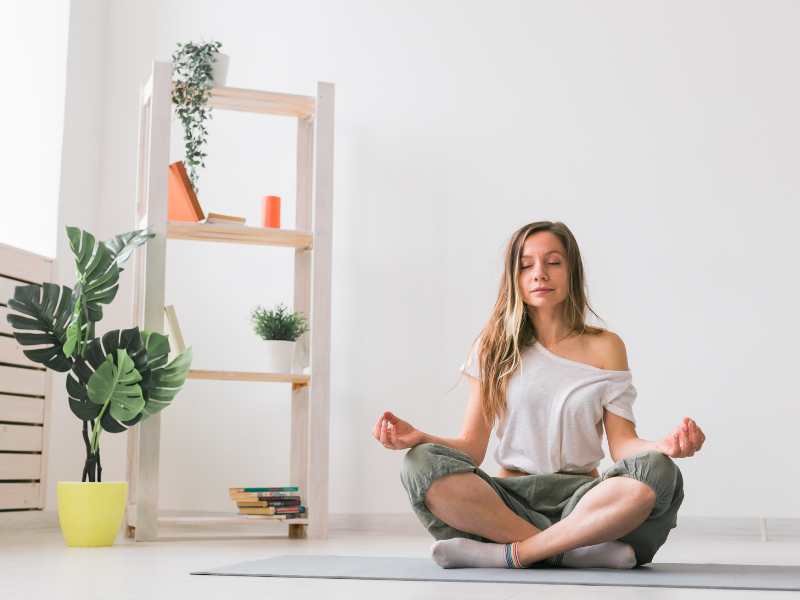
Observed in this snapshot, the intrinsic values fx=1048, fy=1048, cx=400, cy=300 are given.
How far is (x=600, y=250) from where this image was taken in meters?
3.74

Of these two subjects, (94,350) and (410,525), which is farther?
(410,525)

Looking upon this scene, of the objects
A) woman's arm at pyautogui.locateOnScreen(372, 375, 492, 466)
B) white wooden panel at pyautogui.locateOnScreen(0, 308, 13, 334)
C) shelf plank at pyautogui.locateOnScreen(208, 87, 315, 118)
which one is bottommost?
woman's arm at pyautogui.locateOnScreen(372, 375, 492, 466)

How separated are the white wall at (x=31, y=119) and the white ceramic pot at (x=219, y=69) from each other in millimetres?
774

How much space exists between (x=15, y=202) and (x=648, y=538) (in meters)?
2.79

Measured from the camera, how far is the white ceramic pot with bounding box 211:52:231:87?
347 cm

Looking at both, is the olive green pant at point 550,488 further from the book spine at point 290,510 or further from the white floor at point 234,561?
the book spine at point 290,510

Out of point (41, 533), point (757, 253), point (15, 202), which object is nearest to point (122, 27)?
point (15, 202)

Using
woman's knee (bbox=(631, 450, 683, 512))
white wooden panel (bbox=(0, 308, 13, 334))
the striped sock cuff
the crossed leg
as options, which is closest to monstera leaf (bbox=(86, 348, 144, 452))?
white wooden panel (bbox=(0, 308, 13, 334))

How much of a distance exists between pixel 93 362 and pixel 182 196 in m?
0.69

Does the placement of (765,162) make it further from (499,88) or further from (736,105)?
(499,88)

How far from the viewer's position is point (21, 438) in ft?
11.6

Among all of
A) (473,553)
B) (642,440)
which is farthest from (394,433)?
(642,440)

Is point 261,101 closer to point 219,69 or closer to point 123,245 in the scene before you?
point 219,69

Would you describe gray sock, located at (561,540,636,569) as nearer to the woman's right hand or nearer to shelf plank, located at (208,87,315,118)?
the woman's right hand
